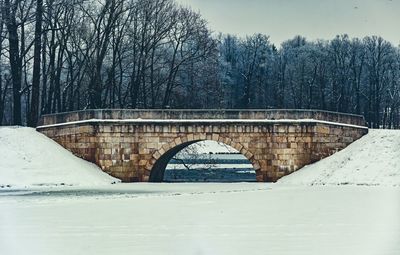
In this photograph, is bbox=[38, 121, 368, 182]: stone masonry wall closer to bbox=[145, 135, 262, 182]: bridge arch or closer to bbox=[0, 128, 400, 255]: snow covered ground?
bbox=[145, 135, 262, 182]: bridge arch

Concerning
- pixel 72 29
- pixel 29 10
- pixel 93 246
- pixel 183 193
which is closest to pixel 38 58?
pixel 29 10

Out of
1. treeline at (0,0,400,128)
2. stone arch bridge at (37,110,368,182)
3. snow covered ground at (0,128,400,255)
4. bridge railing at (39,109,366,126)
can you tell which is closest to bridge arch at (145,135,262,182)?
stone arch bridge at (37,110,368,182)

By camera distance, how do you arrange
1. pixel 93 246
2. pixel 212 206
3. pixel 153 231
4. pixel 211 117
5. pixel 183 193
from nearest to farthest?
pixel 93 246 → pixel 153 231 → pixel 212 206 → pixel 183 193 → pixel 211 117

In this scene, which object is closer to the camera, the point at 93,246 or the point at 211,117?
the point at 93,246

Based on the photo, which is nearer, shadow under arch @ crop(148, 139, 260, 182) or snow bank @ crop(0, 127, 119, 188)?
snow bank @ crop(0, 127, 119, 188)

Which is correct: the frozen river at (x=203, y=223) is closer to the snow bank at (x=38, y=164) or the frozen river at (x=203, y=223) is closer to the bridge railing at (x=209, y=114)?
the snow bank at (x=38, y=164)

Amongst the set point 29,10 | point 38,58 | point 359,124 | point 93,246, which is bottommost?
point 93,246

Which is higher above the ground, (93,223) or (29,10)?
(29,10)

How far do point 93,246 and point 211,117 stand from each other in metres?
19.3

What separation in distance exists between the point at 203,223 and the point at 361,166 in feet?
49.9

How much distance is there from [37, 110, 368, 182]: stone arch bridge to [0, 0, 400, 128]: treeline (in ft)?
15.6

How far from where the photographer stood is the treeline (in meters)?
37.2

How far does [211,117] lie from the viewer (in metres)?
31.7

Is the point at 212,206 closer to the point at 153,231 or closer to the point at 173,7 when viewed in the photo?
the point at 153,231
